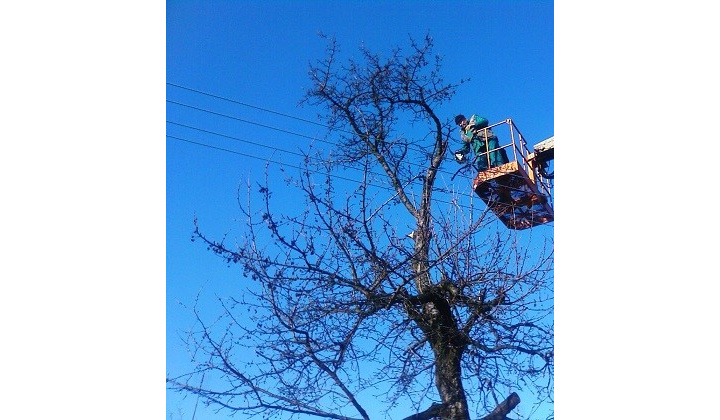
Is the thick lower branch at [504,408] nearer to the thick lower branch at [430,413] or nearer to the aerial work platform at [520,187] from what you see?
the thick lower branch at [430,413]

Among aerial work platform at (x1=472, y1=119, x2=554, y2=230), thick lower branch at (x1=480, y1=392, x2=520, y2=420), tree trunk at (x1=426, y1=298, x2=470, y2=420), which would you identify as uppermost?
aerial work platform at (x1=472, y1=119, x2=554, y2=230)

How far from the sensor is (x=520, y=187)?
2.44m

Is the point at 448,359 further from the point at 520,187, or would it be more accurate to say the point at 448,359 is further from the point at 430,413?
the point at 520,187

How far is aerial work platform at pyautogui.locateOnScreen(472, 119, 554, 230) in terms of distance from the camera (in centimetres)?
223

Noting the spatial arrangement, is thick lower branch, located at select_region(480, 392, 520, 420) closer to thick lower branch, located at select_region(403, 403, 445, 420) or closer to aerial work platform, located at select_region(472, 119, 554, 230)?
thick lower branch, located at select_region(403, 403, 445, 420)

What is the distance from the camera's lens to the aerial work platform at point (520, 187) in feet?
7.32

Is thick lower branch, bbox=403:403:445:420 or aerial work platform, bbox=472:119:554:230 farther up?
aerial work platform, bbox=472:119:554:230

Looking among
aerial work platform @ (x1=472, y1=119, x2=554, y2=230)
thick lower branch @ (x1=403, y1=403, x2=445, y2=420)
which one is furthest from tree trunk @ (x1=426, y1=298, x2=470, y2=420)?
aerial work platform @ (x1=472, y1=119, x2=554, y2=230)

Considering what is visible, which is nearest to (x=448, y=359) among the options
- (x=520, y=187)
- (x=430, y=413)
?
(x=430, y=413)
